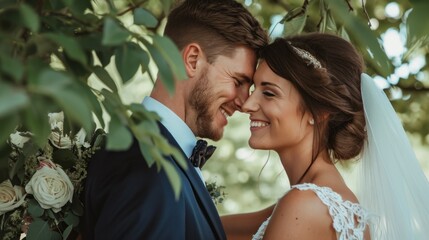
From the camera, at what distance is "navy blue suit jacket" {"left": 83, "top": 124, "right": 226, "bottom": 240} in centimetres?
258

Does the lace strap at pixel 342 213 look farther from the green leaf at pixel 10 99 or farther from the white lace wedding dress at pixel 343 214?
the green leaf at pixel 10 99

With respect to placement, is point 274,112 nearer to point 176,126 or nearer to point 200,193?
point 176,126

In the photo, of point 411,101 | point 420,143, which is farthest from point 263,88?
point 420,143

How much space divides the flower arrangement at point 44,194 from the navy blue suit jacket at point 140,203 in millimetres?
91

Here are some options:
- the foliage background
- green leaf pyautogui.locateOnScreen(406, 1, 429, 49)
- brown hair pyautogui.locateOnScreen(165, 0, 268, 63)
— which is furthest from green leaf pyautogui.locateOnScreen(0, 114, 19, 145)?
brown hair pyautogui.locateOnScreen(165, 0, 268, 63)

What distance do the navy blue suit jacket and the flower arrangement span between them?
0.09 meters

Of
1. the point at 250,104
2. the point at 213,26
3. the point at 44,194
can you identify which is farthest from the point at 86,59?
the point at 250,104

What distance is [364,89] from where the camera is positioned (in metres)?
3.58

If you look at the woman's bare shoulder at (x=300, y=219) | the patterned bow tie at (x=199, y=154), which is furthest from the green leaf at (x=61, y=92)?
the woman's bare shoulder at (x=300, y=219)

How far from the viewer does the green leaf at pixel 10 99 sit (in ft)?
3.51

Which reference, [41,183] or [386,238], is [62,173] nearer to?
[41,183]

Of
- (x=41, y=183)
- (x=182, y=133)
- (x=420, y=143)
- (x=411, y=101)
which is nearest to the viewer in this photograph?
(x=41, y=183)

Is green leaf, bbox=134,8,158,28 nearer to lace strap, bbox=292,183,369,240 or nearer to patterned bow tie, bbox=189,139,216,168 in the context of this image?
patterned bow tie, bbox=189,139,216,168

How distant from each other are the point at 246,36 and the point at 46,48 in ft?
6.56
